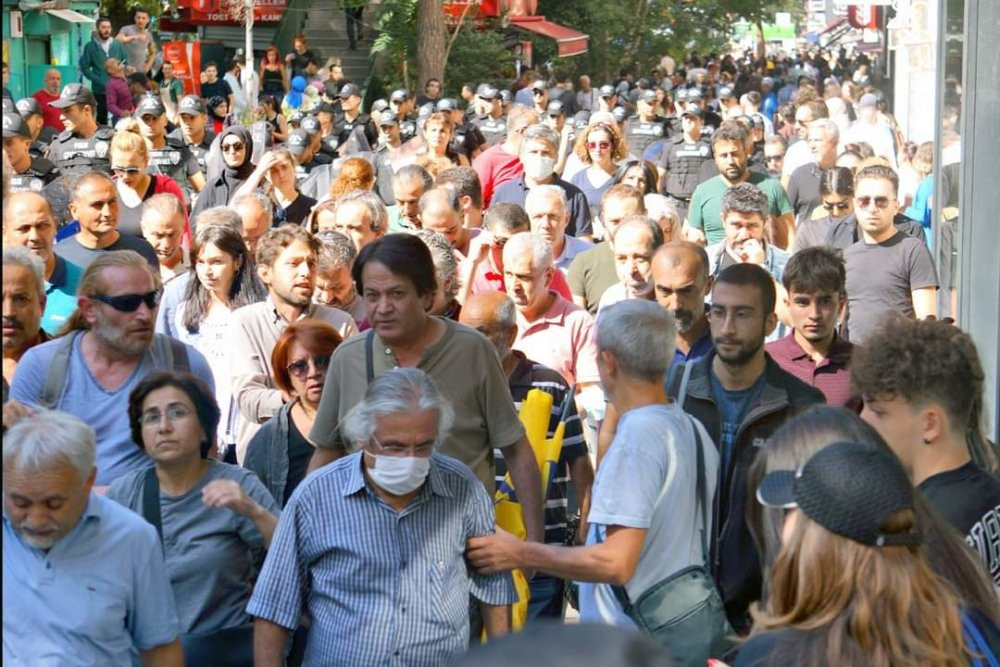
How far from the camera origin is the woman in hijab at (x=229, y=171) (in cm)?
1151

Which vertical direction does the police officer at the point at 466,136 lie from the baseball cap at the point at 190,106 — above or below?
below

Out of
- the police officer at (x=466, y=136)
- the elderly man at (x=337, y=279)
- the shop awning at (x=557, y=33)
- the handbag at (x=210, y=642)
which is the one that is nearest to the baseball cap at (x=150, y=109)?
the police officer at (x=466, y=136)

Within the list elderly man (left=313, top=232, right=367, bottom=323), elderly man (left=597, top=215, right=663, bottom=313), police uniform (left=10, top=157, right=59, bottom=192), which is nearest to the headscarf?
police uniform (left=10, top=157, right=59, bottom=192)

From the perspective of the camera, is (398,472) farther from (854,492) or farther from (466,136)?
(466,136)

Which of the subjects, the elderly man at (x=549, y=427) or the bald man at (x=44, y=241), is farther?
the bald man at (x=44, y=241)

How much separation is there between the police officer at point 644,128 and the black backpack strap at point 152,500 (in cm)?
1431

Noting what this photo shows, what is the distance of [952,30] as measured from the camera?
8.54 metres

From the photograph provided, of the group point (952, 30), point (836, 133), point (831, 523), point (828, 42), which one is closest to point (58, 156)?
point (836, 133)

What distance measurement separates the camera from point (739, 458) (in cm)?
541

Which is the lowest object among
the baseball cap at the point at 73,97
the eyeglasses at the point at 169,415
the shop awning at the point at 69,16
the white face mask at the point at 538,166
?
the eyeglasses at the point at 169,415

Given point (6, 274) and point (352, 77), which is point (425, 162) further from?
point (352, 77)

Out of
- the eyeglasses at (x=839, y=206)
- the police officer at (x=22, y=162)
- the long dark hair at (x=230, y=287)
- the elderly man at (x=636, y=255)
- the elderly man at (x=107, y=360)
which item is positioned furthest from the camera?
the police officer at (x=22, y=162)

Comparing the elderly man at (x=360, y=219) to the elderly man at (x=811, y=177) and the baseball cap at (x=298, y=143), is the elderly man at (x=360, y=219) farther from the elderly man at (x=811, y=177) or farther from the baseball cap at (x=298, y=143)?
the baseball cap at (x=298, y=143)

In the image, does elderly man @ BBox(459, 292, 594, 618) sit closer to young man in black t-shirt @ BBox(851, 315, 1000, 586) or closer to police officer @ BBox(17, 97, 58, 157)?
young man in black t-shirt @ BBox(851, 315, 1000, 586)
